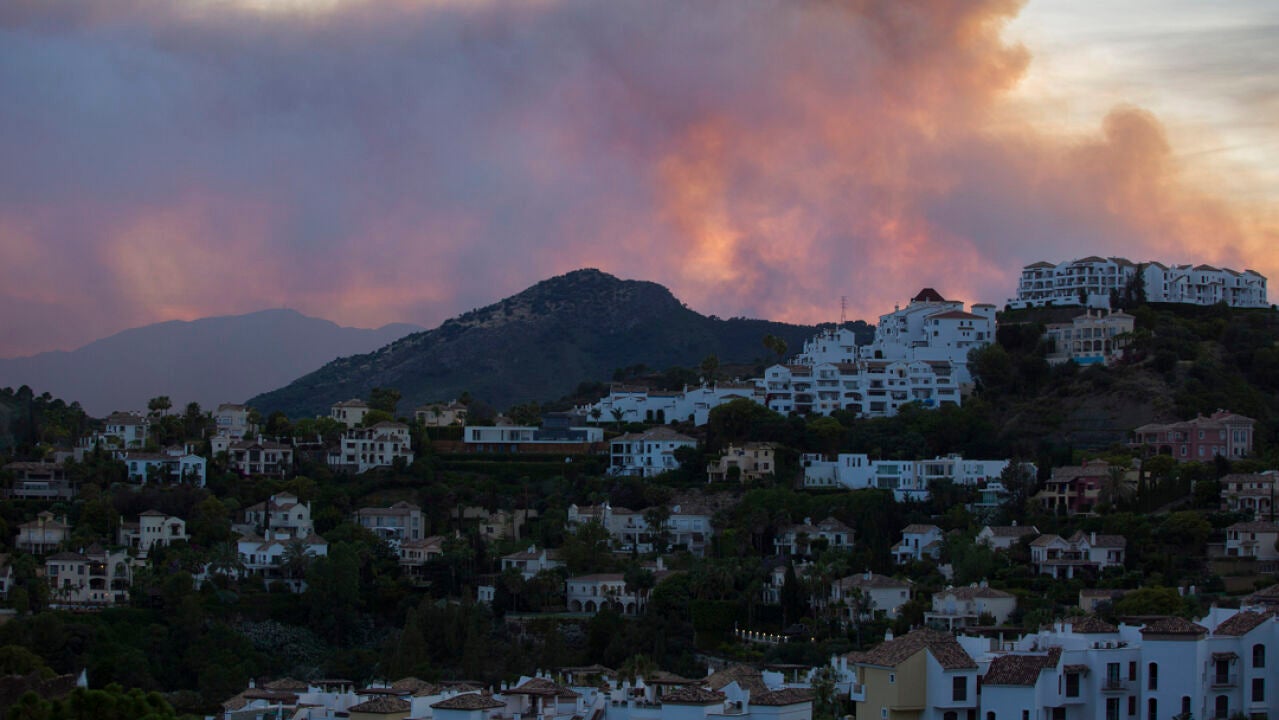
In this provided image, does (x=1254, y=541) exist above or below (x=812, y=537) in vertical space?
above

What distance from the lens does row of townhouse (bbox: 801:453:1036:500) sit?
217ft

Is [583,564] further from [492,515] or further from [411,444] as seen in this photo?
[411,444]

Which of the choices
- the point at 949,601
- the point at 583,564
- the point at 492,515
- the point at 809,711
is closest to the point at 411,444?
the point at 492,515

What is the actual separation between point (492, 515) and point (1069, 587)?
24179mm

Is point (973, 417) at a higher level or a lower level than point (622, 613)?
higher

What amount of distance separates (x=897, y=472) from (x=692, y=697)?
120 feet

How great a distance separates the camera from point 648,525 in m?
66.1

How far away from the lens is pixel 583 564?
62438 millimetres

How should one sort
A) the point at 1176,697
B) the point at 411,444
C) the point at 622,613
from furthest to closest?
the point at 411,444 < the point at 622,613 < the point at 1176,697

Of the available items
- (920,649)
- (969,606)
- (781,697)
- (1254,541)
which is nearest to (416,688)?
(781,697)

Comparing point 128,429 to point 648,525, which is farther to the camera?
point 128,429

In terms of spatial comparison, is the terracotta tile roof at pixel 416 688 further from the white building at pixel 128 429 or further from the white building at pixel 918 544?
the white building at pixel 128 429

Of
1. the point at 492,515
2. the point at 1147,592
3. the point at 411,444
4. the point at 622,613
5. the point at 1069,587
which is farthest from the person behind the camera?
the point at 411,444

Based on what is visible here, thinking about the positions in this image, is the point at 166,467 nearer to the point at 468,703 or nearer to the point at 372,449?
the point at 372,449
